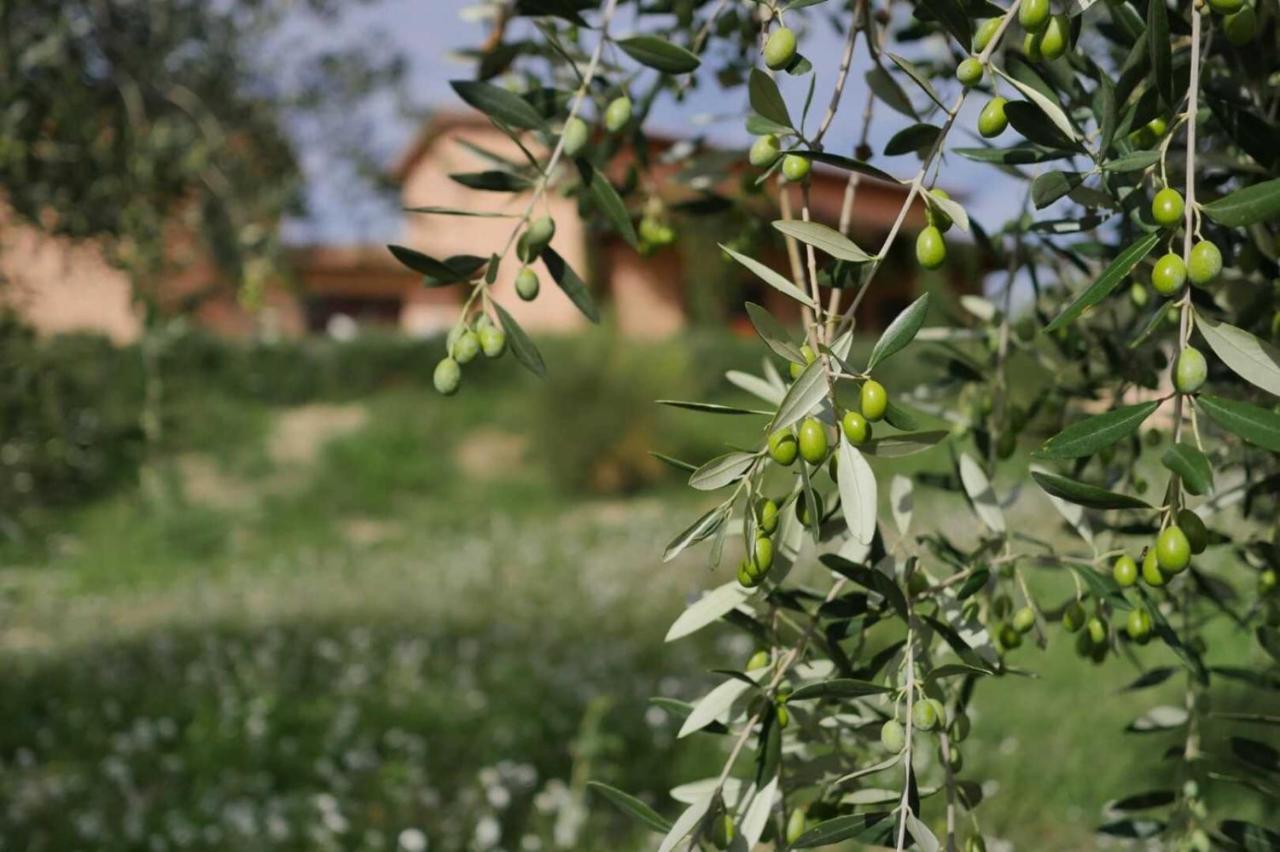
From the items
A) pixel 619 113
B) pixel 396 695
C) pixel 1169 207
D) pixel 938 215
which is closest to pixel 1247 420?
pixel 1169 207

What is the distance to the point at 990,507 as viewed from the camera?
3.64 feet

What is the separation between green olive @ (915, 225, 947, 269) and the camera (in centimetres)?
79

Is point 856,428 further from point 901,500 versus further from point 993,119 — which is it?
point 901,500

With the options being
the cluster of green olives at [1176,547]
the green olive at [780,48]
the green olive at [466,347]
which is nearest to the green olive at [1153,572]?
the cluster of green olives at [1176,547]

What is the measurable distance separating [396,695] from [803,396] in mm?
3575

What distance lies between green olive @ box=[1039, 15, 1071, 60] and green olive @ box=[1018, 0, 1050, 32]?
0.02m

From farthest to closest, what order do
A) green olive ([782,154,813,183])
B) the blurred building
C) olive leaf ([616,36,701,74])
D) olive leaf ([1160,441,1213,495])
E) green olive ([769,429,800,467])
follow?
the blurred building → olive leaf ([616,36,701,74]) → green olive ([782,154,813,183]) → green olive ([769,429,800,467]) → olive leaf ([1160,441,1213,495])

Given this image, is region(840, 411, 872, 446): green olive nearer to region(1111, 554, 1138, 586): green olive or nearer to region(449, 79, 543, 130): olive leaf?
region(1111, 554, 1138, 586): green olive

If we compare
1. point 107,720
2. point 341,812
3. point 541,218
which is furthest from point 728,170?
point 107,720

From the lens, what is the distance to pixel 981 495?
1.12 m

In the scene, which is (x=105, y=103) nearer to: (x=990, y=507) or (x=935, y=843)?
(x=990, y=507)

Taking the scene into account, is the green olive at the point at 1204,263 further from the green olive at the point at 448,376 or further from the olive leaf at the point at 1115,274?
the green olive at the point at 448,376

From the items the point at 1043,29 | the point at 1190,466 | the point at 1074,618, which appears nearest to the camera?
the point at 1190,466

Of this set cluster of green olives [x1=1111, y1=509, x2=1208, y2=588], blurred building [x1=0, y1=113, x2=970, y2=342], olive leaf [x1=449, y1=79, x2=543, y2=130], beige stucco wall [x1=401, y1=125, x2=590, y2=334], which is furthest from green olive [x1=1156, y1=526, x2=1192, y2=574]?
beige stucco wall [x1=401, y1=125, x2=590, y2=334]
